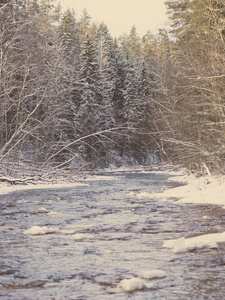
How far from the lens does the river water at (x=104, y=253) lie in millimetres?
5828

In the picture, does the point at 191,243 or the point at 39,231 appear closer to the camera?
the point at 191,243

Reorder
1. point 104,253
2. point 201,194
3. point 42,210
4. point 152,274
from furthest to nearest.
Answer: point 201,194 < point 42,210 < point 104,253 < point 152,274

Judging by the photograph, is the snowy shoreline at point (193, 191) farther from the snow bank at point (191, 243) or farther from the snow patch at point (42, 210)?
the snow bank at point (191, 243)

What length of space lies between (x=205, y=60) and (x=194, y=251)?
13.3 m

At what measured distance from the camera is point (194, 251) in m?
8.12

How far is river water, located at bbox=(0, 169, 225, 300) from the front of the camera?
583 cm

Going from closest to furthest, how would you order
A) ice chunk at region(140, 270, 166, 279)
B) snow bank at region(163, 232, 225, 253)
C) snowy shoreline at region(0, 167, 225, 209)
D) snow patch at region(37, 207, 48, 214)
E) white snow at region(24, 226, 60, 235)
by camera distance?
1. ice chunk at region(140, 270, 166, 279)
2. snow bank at region(163, 232, 225, 253)
3. white snow at region(24, 226, 60, 235)
4. snow patch at region(37, 207, 48, 214)
5. snowy shoreline at region(0, 167, 225, 209)

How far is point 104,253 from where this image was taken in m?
7.96

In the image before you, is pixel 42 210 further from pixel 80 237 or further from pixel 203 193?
pixel 203 193

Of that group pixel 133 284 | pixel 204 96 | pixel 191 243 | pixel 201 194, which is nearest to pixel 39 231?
pixel 191 243

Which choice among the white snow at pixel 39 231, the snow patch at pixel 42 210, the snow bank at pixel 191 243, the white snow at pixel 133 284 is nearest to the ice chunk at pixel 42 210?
the snow patch at pixel 42 210

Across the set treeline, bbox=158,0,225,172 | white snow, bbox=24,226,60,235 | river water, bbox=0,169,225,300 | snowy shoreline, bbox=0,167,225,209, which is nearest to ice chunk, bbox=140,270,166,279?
river water, bbox=0,169,225,300

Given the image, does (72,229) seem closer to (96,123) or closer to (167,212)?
(167,212)

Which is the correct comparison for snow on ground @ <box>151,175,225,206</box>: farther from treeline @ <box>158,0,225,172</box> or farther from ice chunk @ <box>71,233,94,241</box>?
ice chunk @ <box>71,233,94,241</box>
